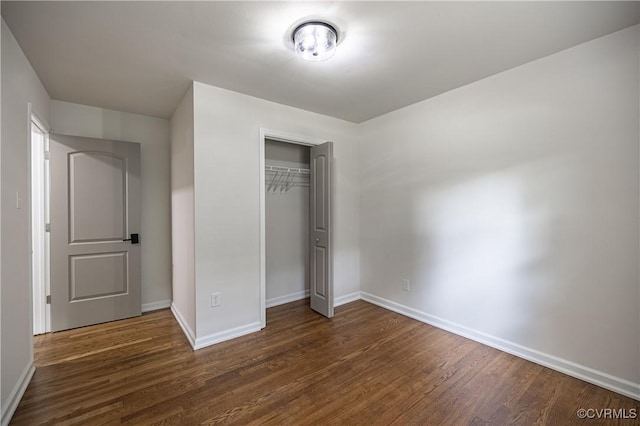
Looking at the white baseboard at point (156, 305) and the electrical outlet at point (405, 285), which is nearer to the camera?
the electrical outlet at point (405, 285)

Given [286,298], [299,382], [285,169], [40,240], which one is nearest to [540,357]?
[299,382]

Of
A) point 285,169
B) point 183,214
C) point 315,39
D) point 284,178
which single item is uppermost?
point 315,39

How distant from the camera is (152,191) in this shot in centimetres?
354

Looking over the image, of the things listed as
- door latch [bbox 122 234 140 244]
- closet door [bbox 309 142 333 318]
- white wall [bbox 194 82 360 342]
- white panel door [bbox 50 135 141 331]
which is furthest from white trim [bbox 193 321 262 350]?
door latch [bbox 122 234 140 244]

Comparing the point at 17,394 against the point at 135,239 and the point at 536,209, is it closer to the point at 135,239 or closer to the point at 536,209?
the point at 135,239

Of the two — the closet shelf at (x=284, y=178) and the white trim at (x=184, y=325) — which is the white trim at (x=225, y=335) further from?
the closet shelf at (x=284, y=178)

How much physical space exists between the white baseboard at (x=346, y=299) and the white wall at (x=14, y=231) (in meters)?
2.82

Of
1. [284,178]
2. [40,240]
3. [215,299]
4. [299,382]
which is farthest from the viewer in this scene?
[284,178]

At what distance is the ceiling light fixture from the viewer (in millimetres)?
1766

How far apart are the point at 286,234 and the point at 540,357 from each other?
2901 mm

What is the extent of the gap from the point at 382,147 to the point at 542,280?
2131 mm

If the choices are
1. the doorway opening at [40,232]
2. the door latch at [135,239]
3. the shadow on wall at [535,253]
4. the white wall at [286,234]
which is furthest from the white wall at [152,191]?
the shadow on wall at [535,253]

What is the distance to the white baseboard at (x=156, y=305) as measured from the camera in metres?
3.44

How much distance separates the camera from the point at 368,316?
10.6 ft
